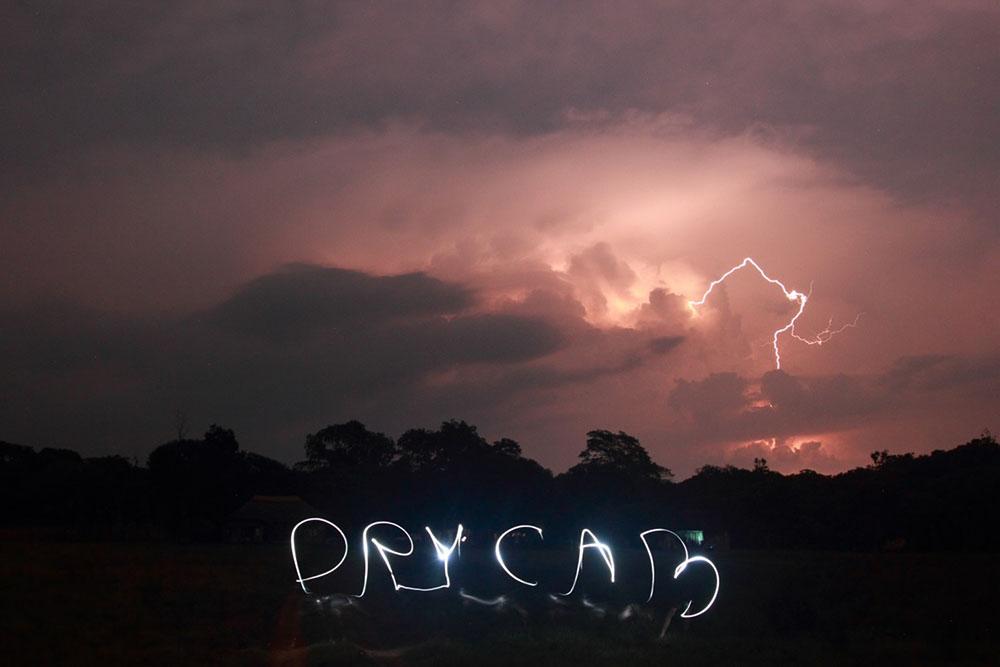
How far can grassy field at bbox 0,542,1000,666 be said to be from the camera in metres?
23.8

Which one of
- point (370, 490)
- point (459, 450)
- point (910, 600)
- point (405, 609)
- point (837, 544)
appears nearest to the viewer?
point (405, 609)

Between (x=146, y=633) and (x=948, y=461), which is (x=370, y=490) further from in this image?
(x=146, y=633)

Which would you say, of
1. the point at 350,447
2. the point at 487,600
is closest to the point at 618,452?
the point at 350,447

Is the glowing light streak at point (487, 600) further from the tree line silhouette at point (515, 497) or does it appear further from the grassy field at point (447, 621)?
the tree line silhouette at point (515, 497)

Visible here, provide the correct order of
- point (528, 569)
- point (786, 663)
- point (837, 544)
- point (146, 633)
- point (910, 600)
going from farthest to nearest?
point (837, 544) → point (528, 569) → point (910, 600) → point (146, 633) → point (786, 663)

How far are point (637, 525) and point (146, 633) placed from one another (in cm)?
4510

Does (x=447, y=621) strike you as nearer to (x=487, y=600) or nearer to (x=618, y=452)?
(x=487, y=600)

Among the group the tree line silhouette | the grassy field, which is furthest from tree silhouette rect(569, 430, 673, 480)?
the grassy field

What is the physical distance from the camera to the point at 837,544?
5628 centimetres

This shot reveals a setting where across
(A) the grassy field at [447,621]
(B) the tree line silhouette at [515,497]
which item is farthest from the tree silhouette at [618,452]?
(A) the grassy field at [447,621]

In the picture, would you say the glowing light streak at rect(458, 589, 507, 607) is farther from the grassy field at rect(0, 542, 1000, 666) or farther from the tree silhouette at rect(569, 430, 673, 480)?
the tree silhouette at rect(569, 430, 673, 480)

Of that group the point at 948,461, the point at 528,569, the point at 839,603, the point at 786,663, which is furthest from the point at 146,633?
the point at 948,461

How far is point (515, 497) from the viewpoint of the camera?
70.9 m

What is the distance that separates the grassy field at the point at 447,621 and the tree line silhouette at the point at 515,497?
13507 mm
